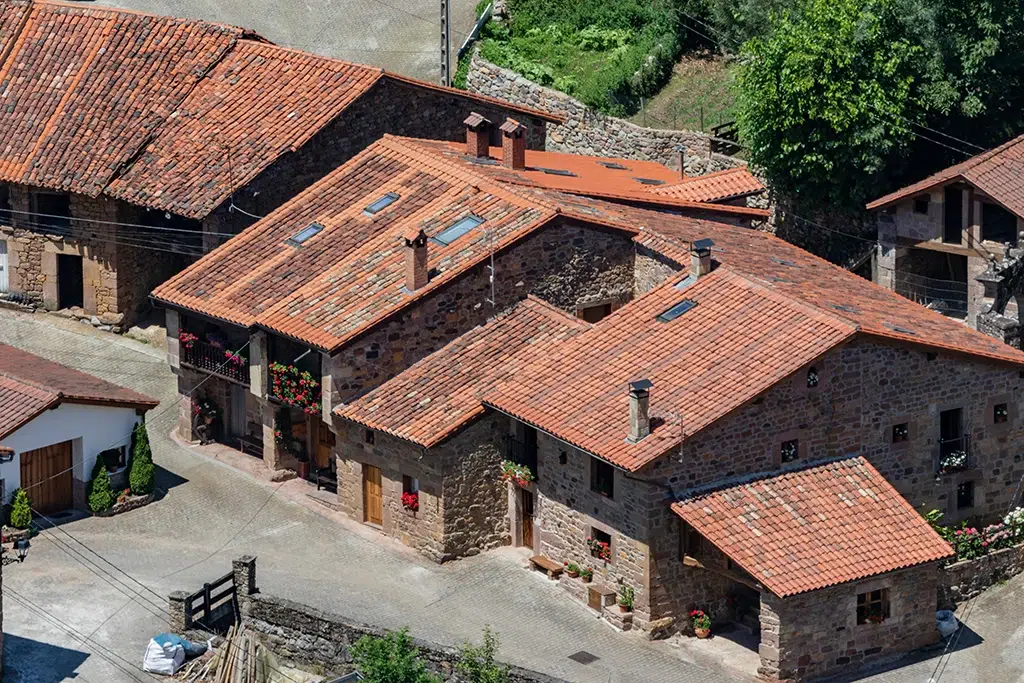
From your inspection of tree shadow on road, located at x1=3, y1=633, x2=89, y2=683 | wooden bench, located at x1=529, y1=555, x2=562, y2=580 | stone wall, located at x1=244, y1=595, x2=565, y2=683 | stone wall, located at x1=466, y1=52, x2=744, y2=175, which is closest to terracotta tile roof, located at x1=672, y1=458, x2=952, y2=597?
wooden bench, located at x1=529, y1=555, x2=562, y2=580

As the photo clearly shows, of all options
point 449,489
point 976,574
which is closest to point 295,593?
point 449,489

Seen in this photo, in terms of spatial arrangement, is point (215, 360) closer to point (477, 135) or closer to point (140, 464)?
point (140, 464)

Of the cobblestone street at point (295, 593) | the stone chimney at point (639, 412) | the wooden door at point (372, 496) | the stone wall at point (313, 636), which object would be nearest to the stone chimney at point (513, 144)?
the wooden door at point (372, 496)

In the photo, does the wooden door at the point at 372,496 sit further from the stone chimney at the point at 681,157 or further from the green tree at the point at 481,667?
the stone chimney at the point at 681,157

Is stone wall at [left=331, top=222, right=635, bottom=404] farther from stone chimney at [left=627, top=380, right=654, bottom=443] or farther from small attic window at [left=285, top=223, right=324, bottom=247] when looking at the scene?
stone chimney at [left=627, top=380, right=654, bottom=443]

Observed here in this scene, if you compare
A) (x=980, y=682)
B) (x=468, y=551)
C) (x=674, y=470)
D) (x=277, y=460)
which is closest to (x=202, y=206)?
(x=277, y=460)
